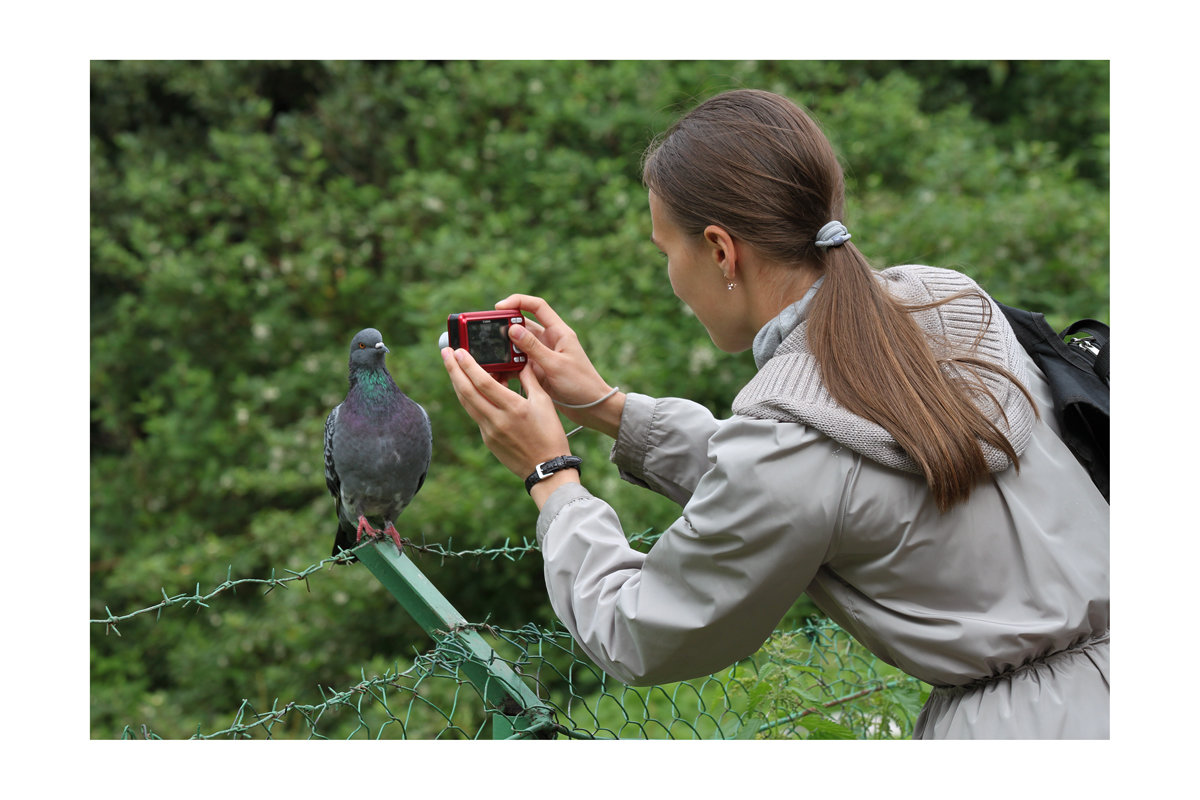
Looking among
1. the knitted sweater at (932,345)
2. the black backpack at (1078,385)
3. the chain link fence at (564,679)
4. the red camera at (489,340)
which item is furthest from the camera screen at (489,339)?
the black backpack at (1078,385)

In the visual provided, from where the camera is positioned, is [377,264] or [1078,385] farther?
[377,264]

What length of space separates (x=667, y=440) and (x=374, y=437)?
2.69 feet

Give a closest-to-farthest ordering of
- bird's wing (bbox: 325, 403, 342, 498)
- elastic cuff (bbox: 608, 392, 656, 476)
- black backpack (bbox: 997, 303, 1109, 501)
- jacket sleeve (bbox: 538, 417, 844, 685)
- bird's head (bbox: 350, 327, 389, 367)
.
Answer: jacket sleeve (bbox: 538, 417, 844, 685)
black backpack (bbox: 997, 303, 1109, 501)
elastic cuff (bbox: 608, 392, 656, 476)
bird's head (bbox: 350, 327, 389, 367)
bird's wing (bbox: 325, 403, 342, 498)

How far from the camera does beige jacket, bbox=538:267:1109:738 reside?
52.0 inches

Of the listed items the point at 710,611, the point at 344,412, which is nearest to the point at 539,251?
the point at 344,412

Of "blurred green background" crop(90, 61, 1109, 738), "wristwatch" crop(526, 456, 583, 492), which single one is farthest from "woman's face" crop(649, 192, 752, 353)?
"blurred green background" crop(90, 61, 1109, 738)

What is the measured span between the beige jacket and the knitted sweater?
3cm

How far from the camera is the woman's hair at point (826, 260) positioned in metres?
1.34

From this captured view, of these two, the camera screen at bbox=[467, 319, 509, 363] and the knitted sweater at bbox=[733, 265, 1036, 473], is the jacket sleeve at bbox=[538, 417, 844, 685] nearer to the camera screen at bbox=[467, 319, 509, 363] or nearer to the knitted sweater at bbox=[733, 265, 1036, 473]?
the knitted sweater at bbox=[733, 265, 1036, 473]

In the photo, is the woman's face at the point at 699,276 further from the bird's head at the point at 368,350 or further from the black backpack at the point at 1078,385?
the bird's head at the point at 368,350

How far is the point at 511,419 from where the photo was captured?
1.69 m

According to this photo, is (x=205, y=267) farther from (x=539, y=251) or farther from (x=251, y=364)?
(x=539, y=251)

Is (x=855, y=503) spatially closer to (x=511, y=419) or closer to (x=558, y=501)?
(x=558, y=501)

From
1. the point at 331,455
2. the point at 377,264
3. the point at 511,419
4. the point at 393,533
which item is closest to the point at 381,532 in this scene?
the point at 393,533
